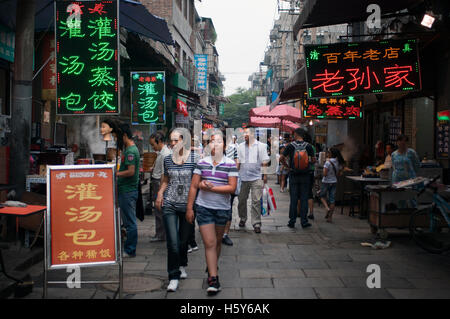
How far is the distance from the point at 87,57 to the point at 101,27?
56 centimetres

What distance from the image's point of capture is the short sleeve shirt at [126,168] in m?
6.83

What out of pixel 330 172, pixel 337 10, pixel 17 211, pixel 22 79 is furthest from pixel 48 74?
pixel 330 172

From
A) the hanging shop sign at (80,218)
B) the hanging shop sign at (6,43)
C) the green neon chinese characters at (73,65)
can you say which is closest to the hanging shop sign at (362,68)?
the green neon chinese characters at (73,65)

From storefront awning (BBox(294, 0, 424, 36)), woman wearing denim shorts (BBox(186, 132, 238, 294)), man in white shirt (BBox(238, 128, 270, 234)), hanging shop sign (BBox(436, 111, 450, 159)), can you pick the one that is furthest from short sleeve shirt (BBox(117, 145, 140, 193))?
hanging shop sign (BBox(436, 111, 450, 159))

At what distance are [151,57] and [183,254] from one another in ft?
39.7

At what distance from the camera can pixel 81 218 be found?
503 cm

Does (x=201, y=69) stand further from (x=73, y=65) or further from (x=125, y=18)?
(x=73, y=65)

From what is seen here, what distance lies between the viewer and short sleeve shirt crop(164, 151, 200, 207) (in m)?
5.57

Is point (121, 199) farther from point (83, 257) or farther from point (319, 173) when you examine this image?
point (319, 173)

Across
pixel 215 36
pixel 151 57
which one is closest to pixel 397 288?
pixel 151 57

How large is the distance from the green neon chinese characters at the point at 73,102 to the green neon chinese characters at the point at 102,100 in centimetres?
19

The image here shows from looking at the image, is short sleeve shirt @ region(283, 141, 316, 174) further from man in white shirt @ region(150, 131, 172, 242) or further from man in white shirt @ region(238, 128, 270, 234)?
man in white shirt @ region(150, 131, 172, 242)

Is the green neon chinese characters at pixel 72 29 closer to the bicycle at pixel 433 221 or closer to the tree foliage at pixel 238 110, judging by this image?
the bicycle at pixel 433 221

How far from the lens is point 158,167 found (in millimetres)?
8133
